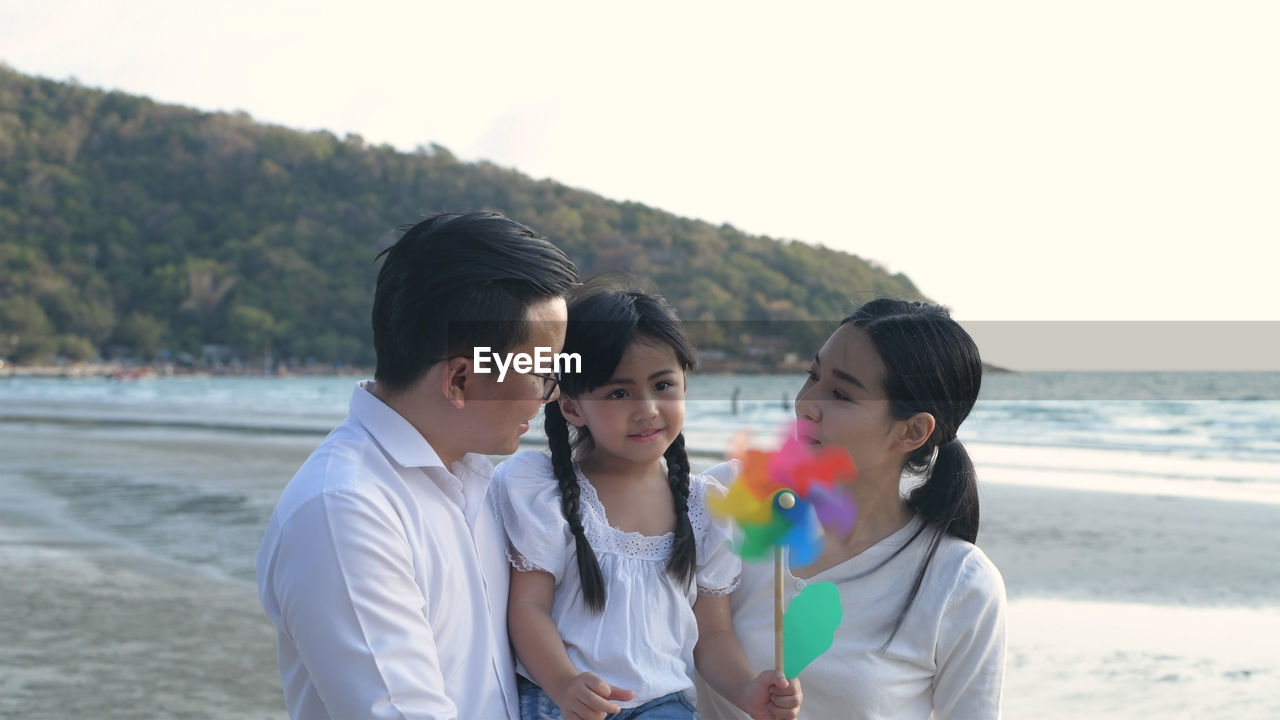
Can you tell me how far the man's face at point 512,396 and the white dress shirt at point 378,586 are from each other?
10cm

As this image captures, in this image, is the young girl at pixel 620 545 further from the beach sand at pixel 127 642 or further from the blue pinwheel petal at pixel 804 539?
the beach sand at pixel 127 642

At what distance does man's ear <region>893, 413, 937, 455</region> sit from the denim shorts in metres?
0.71

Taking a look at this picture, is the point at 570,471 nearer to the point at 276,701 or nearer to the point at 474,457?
the point at 474,457

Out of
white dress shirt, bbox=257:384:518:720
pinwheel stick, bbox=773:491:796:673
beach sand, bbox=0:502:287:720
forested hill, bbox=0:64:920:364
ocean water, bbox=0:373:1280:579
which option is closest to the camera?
white dress shirt, bbox=257:384:518:720

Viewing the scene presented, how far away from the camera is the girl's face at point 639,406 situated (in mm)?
2359

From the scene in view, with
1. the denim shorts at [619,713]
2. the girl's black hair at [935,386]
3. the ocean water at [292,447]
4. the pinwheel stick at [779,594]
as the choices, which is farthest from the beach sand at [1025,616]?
the pinwheel stick at [779,594]

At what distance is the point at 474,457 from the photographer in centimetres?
212

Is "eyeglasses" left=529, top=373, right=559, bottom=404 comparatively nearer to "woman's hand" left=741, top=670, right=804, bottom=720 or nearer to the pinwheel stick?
the pinwheel stick

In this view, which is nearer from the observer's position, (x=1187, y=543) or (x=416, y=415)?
(x=416, y=415)

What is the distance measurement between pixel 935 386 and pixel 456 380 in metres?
1.01

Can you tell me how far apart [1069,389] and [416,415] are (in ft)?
134

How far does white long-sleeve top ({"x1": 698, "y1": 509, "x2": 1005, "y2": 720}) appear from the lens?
86.7 inches

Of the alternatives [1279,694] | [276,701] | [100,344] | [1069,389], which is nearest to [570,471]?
[276,701]

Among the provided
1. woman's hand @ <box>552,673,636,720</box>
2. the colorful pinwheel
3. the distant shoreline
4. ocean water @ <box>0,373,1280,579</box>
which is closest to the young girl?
woman's hand @ <box>552,673,636,720</box>
